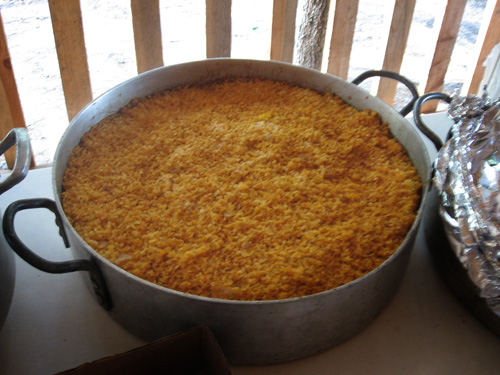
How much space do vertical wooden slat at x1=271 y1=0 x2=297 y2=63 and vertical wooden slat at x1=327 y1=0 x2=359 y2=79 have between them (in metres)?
0.15

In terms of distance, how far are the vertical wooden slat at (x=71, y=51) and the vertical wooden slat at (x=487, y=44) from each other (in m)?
1.36

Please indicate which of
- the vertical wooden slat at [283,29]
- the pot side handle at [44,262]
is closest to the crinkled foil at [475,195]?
the pot side handle at [44,262]

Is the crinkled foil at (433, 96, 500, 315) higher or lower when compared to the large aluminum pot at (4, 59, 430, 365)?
higher

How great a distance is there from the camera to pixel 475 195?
73 cm

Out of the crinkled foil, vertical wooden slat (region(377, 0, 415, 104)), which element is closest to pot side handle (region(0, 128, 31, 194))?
the crinkled foil

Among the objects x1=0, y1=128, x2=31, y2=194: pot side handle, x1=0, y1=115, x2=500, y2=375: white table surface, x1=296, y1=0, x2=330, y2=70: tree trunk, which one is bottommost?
x1=0, y1=115, x2=500, y2=375: white table surface

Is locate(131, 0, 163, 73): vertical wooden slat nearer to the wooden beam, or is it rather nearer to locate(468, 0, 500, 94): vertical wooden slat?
the wooden beam

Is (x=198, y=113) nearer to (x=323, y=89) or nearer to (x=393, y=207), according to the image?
(x=323, y=89)

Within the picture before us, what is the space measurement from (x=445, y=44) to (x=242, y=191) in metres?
1.20

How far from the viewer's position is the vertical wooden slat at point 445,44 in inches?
63.0

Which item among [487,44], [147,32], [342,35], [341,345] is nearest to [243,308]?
[341,345]

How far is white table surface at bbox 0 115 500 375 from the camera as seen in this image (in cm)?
78

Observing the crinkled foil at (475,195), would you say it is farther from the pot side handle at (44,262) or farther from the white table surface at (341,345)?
the pot side handle at (44,262)

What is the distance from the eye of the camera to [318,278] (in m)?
0.73
